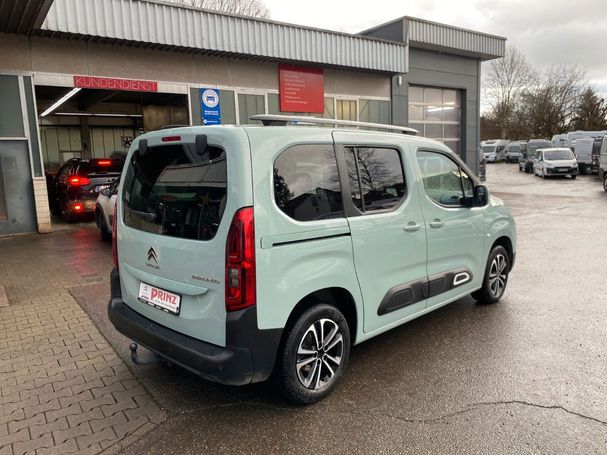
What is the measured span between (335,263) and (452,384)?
4.15 ft

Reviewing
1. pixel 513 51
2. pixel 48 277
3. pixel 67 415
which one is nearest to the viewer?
pixel 67 415

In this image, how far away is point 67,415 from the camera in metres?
3.12

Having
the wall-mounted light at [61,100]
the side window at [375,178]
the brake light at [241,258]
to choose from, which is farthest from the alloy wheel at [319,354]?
the wall-mounted light at [61,100]

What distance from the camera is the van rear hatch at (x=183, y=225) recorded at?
280cm

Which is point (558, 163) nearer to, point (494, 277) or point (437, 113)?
point (437, 113)

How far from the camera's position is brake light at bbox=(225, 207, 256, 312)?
2.72m

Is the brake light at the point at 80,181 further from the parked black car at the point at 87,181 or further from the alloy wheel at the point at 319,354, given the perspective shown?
the alloy wheel at the point at 319,354

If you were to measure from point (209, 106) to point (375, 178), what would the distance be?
32.9ft

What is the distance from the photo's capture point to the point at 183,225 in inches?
118

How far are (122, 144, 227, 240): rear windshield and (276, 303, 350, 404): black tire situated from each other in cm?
84

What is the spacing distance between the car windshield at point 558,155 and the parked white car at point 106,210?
2399 cm

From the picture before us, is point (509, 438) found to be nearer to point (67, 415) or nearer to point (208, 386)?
point (208, 386)

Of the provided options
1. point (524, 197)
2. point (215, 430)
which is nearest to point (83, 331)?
point (215, 430)

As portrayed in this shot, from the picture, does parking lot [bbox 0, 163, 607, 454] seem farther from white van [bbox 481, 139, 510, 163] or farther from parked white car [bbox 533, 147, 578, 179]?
white van [bbox 481, 139, 510, 163]
